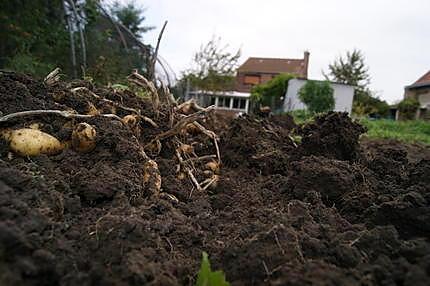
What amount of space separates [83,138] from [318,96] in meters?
17.0

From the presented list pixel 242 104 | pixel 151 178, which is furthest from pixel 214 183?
pixel 242 104

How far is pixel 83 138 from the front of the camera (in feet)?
7.30

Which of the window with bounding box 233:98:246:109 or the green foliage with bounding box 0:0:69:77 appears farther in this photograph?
the window with bounding box 233:98:246:109

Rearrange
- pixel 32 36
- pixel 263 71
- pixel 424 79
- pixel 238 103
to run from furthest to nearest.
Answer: pixel 263 71 < pixel 238 103 < pixel 424 79 < pixel 32 36

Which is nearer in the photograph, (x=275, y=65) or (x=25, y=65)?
(x=25, y=65)

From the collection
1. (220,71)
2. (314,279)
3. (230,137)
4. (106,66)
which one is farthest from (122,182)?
(220,71)

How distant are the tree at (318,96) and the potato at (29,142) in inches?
650

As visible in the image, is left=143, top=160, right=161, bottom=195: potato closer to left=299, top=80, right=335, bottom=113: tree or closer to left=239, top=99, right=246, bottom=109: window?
left=299, top=80, right=335, bottom=113: tree

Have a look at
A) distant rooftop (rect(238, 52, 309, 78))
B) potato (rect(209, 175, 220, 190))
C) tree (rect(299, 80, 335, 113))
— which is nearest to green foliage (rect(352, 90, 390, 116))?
tree (rect(299, 80, 335, 113))

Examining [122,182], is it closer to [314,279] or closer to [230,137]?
[314,279]

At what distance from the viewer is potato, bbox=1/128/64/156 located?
203 centimetres

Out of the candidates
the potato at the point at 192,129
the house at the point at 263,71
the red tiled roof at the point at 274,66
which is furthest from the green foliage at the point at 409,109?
the potato at the point at 192,129

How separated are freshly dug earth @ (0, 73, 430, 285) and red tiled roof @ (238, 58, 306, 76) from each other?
3894cm

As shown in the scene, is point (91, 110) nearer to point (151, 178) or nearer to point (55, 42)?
point (151, 178)
